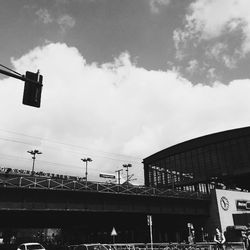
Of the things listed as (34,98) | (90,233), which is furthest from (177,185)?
(34,98)

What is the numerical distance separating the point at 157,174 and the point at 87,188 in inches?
1827

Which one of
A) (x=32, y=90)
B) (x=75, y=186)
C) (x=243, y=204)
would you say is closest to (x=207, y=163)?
(x=243, y=204)

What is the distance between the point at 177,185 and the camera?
243 feet

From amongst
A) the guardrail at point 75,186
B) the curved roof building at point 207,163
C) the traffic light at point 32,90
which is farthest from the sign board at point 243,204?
the traffic light at point 32,90

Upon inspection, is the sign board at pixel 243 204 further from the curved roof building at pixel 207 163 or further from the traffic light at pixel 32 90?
the traffic light at pixel 32 90

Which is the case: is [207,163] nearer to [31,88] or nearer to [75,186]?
[75,186]

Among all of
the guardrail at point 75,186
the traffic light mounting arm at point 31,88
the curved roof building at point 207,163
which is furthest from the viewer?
the curved roof building at point 207,163

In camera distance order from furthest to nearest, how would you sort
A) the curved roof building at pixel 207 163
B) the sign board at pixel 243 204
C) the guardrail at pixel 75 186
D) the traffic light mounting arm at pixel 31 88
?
the curved roof building at pixel 207 163
the sign board at pixel 243 204
the guardrail at pixel 75 186
the traffic light mounting arm at pixel 31 88

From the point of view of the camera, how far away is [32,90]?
401 inches

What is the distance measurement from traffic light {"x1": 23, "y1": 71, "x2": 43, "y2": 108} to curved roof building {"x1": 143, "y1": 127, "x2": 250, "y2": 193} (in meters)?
58.7

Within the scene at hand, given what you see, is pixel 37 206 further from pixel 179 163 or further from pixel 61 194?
pixel 179 163

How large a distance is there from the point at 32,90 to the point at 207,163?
65.3 metres

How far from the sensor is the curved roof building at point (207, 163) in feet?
218

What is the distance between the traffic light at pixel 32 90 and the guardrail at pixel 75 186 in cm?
2367
